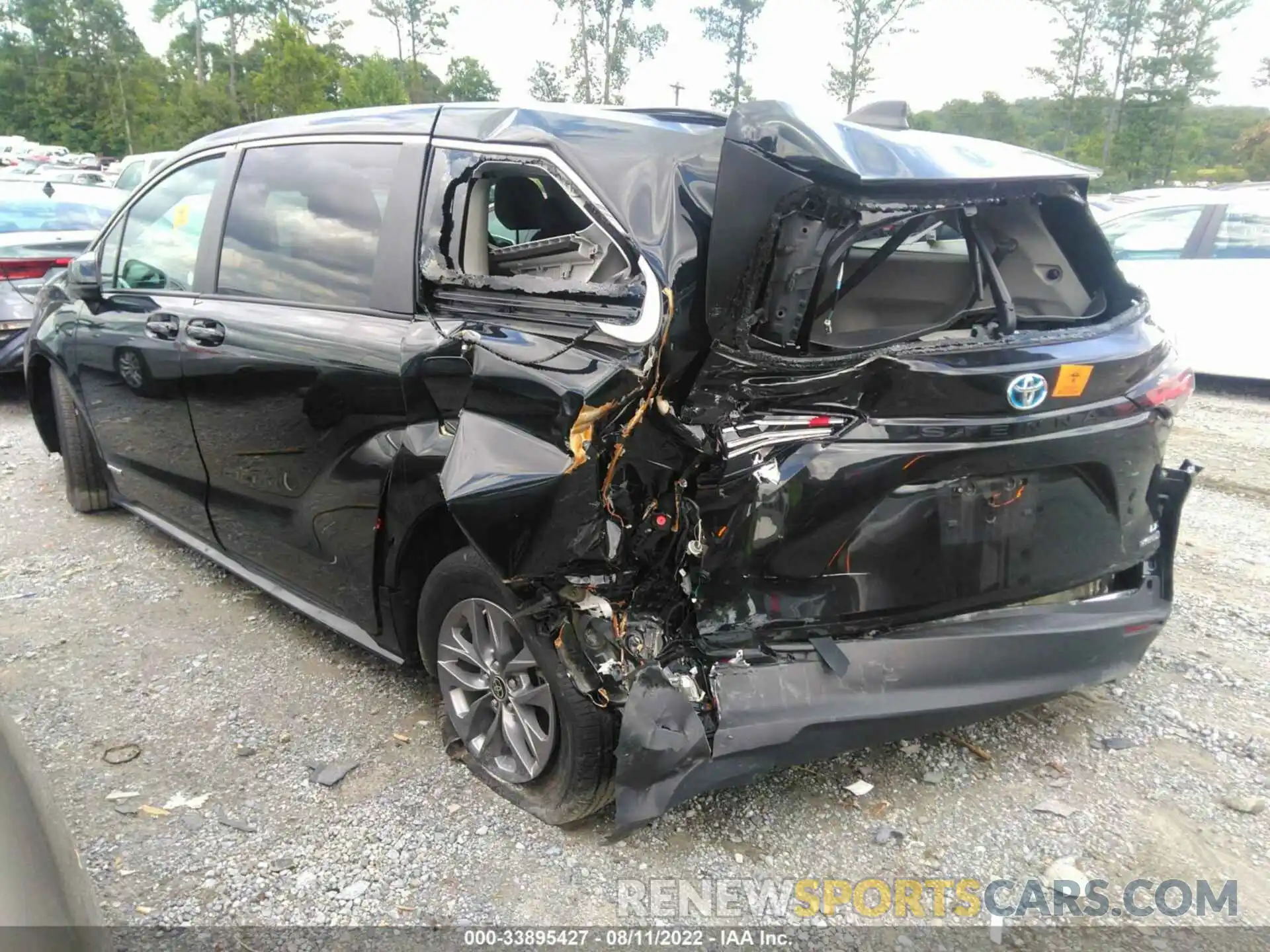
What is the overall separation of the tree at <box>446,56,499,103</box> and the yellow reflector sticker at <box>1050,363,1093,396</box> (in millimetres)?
51963

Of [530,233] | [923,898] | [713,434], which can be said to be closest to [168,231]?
[530,233]

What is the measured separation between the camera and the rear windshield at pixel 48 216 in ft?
23.8

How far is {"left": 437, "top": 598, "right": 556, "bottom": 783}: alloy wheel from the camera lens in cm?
246

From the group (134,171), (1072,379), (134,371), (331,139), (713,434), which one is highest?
(331,139)

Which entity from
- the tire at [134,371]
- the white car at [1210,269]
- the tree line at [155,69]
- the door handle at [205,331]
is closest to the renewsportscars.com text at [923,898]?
the door handle at [205,331]

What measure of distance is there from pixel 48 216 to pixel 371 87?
37.3 m

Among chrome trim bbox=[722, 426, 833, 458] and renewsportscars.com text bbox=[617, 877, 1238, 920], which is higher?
chrome trim bbox=[722, 426, 833, 458]

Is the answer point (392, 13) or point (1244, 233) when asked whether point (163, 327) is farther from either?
point (392, 13)

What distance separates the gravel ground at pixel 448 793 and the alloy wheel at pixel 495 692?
0.53 feet

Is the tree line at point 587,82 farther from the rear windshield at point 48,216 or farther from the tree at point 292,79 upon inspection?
the rear windshield at point 48,216

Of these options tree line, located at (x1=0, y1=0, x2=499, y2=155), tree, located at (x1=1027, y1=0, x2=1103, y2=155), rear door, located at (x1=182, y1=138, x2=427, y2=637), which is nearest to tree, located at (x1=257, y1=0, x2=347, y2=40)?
tree line, located at (x1=0, y1=0, x2=499, y2=155)

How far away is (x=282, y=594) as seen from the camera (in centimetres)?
333

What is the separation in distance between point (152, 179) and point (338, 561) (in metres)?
2.26

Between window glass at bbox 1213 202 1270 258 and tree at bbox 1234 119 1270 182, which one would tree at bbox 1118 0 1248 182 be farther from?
window glass at bbox 1213 202 1270 258
